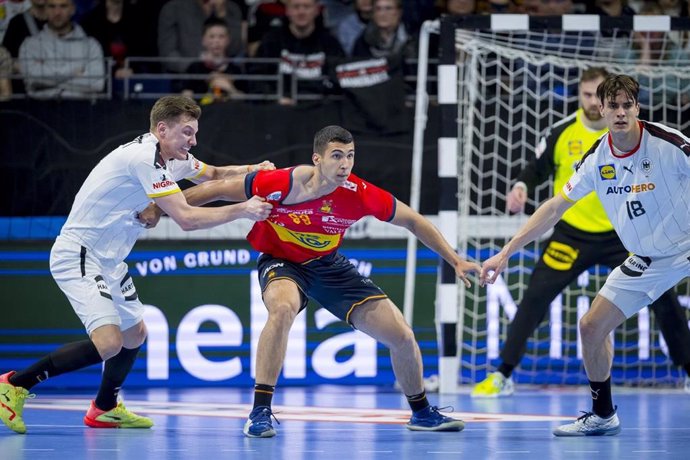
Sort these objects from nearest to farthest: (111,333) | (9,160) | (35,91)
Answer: (111,333), (9,160), (35,91)

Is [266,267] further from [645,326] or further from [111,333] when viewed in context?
[645,326]

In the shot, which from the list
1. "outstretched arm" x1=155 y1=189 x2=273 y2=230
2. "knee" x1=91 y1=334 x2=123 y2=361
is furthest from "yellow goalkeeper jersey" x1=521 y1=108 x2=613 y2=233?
"knee" x1=91 y1=334 x2=123 y2=361

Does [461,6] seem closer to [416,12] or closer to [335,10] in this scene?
[416,12]

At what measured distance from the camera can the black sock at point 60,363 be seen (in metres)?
6.89

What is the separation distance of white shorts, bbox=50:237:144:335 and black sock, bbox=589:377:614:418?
2945mm

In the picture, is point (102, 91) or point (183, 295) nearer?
point (183, 295)

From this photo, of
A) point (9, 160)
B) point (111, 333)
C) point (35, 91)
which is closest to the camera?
point (111, 333)

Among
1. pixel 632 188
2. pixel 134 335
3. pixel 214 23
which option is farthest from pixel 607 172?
pixel 214 23

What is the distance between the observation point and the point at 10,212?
32.4 feet

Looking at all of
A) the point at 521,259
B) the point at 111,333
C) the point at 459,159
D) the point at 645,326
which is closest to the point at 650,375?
the point at 645,326

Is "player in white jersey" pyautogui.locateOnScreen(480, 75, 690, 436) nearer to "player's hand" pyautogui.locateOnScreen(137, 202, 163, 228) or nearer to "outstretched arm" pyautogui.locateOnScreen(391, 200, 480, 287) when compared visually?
"outstretched arm" pyautogui.locateOnScreen(391, 200, 480, 287)

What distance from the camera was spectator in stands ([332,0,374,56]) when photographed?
12.0 metres

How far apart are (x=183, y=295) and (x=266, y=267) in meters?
3.05

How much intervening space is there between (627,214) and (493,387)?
2.77 metres
